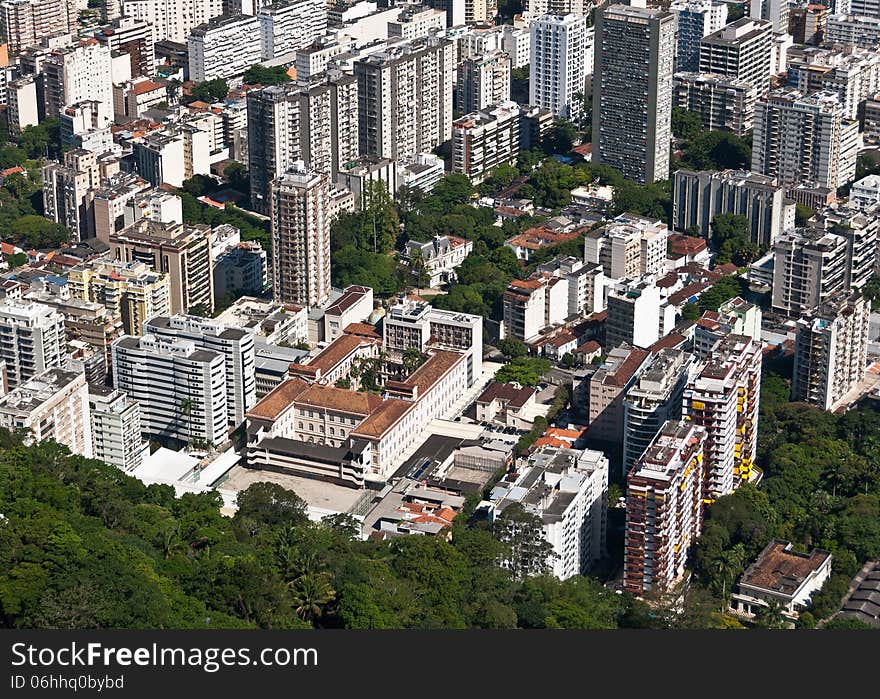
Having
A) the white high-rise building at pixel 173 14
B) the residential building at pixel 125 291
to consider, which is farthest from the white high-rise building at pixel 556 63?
the residential building at pixel 125 291

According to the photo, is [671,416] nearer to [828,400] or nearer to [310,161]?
[828,400]

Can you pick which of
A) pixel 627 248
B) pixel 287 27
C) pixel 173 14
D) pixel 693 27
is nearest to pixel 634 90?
pixel 627 248

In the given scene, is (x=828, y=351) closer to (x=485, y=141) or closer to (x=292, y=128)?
(x=485, y=141)

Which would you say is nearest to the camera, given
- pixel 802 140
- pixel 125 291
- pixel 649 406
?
pixel 649 406

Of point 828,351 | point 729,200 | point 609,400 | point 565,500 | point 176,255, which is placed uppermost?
point 176,255

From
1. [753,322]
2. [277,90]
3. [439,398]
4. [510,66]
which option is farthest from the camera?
[510,66]

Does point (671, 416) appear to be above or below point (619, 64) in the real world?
below

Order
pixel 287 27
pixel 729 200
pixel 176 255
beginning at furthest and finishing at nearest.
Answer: pixel 287 27 → pixel 729 200 → pixel 176 255

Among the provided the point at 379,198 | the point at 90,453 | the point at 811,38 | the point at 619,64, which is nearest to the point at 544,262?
the point at 379,198
